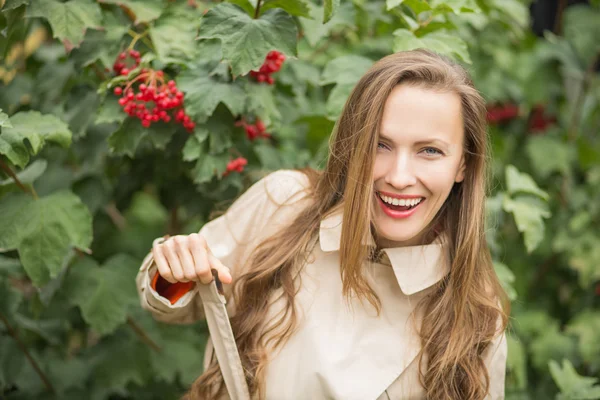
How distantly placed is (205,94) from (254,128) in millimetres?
261

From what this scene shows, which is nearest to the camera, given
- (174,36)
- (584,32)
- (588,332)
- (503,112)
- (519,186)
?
(174,36)

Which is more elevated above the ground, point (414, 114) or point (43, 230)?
point (414, 114)

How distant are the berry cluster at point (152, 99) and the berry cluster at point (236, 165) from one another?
6.5 inches

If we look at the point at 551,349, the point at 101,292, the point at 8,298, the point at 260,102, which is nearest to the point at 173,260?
the point at 260,102

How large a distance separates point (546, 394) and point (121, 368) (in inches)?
64.0

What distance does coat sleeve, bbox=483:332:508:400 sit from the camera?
1.74 metres

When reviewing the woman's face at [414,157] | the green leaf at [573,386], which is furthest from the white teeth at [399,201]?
the green leaf at [573,386]

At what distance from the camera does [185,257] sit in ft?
4.92

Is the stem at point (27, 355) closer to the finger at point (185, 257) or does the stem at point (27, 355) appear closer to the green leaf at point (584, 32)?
the finger at point (185, 257)

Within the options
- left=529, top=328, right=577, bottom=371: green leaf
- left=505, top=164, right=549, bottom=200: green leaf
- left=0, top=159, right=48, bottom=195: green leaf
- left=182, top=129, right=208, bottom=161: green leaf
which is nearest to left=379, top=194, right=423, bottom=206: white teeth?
left=182, top=129, right=208, bottom=161: green leaf

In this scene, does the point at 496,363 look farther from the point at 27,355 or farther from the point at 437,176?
the point at 27,355

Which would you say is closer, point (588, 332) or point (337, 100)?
point (337, 100)

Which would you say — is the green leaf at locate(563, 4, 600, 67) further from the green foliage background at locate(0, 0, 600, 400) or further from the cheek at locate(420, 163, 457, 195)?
the cheek at locate(420, 163, 457, 195)

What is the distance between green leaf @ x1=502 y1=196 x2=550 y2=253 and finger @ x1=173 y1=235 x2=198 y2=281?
1012mm
